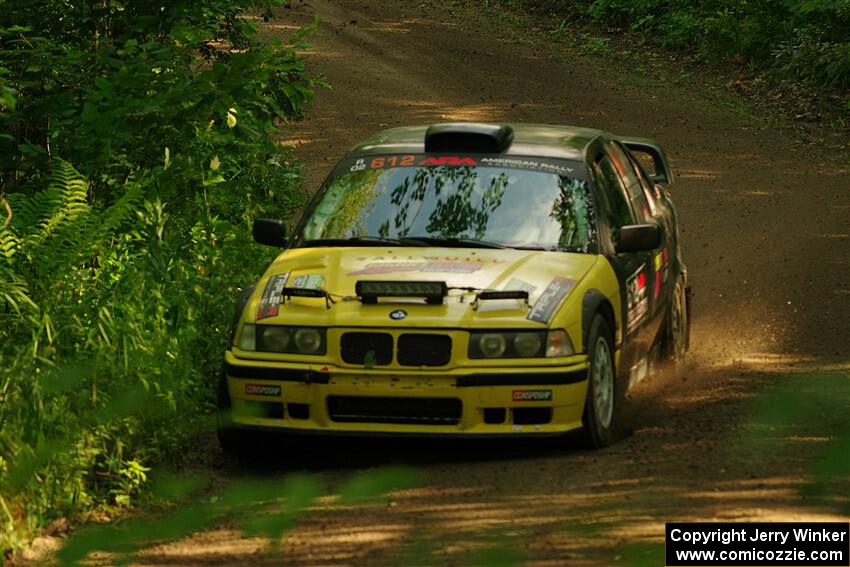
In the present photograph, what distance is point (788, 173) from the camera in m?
16.6

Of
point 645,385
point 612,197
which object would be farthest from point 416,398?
point 645,385

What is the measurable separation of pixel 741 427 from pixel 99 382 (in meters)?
1.31

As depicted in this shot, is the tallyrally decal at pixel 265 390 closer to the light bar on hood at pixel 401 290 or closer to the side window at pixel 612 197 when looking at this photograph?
the light bar on hood at pixel 401 290

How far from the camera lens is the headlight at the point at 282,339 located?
6574 mm

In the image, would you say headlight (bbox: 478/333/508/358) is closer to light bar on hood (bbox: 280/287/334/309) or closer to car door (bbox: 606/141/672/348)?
light bar on hood (bbox: 280/287/334/309)

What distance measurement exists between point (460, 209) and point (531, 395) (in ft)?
4.80

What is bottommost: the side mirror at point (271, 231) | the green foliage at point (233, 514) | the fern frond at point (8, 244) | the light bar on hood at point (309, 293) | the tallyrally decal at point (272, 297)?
the tallyrally decal at point (272, 297)

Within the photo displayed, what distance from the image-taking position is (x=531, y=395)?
6.43 meters

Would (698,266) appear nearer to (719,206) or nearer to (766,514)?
(719,206)

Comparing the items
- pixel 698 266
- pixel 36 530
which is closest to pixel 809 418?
pixel 36 530

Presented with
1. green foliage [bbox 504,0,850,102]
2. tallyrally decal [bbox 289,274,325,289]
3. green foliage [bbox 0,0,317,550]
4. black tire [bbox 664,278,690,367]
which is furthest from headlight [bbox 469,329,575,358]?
green foliage [bbox 504,0,850,102]

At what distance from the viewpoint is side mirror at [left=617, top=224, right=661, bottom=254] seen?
24.0 feet

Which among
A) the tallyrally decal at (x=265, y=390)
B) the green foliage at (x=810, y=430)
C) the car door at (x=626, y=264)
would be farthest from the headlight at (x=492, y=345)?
the green foliage at (x=810, y=430)

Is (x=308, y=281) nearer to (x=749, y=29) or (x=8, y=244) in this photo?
(x=8, y=244)
